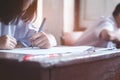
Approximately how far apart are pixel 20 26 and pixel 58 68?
811mm

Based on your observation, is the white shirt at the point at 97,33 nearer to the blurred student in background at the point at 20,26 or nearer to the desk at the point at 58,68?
the blurred student in background at the point at 20,26

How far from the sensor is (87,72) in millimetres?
656

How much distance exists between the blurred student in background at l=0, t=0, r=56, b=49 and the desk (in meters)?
0.30

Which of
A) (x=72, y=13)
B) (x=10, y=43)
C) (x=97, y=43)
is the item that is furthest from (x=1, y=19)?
(x=72, y=13)

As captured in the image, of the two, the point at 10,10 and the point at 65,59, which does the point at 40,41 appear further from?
the point at 65,59

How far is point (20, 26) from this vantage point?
1.33m

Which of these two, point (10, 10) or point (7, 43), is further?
point (10, 10)

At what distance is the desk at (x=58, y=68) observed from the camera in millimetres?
513

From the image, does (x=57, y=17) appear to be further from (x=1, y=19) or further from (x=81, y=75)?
(x=81, y=75)

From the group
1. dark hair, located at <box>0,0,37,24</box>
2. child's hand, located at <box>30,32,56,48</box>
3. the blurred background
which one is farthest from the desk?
the blurred background

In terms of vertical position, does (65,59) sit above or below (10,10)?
below

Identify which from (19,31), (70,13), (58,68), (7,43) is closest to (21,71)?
(58,68)

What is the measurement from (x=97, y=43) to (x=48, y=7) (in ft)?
3.16

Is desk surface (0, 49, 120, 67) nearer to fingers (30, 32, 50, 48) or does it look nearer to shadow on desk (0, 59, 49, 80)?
shadow on desk (0, 59, 49, 80)
